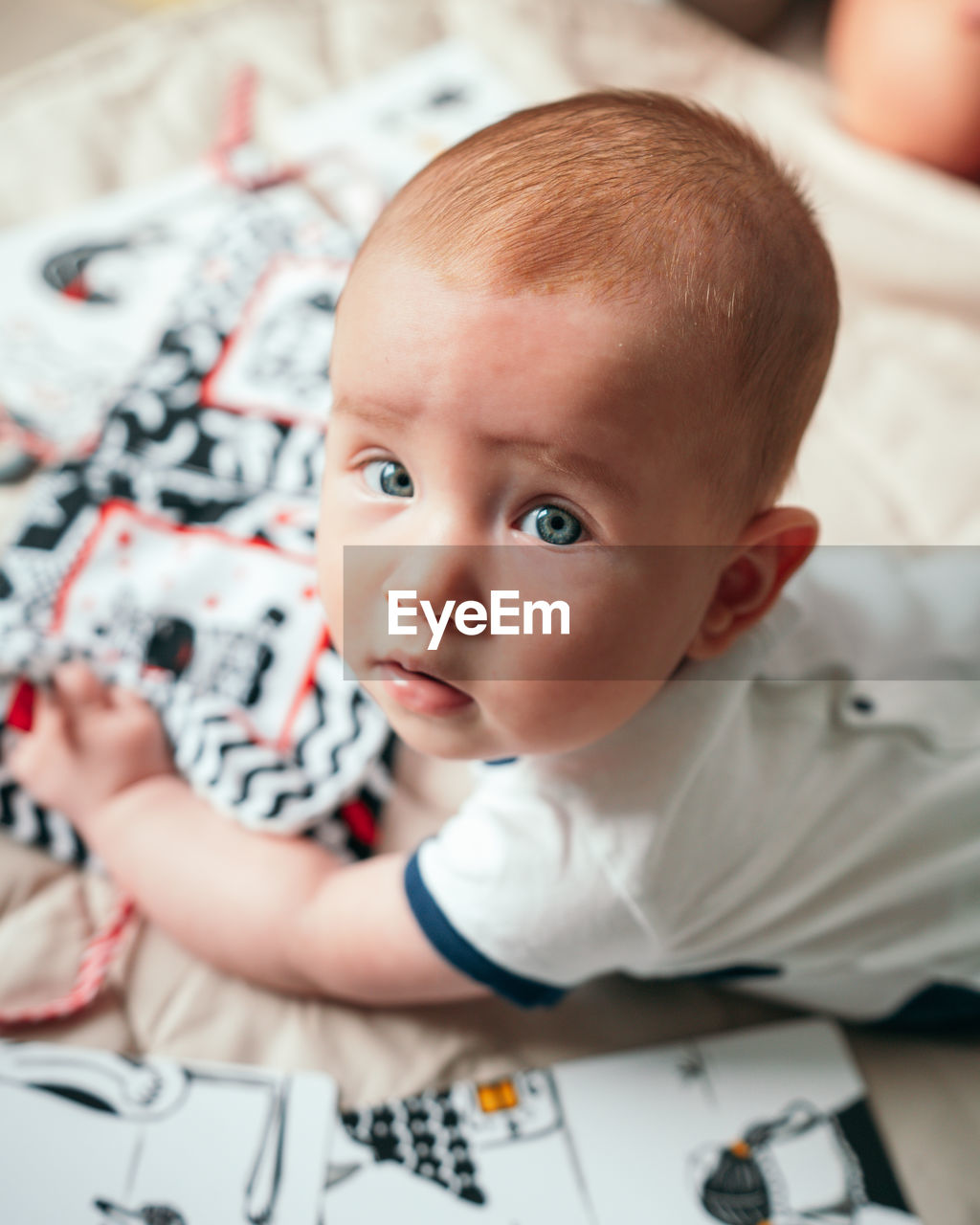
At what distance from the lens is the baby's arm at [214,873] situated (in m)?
0.59

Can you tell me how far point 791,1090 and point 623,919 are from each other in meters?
0.21

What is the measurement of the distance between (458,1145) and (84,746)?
0.35 meters

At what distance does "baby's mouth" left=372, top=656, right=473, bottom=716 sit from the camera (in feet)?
1.58

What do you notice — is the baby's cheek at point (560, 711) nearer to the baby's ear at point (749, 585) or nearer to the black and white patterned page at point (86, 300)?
the baby's ear at point (749, 585)

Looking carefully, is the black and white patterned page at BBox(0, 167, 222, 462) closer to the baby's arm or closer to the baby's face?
the baby's arm

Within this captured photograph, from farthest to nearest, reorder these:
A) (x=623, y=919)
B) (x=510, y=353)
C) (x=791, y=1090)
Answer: (x=791, y=1090) → (x=623, y=919) → (x=510, y=353)

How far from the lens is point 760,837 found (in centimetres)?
57

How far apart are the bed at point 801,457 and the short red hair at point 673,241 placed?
14.3 inches

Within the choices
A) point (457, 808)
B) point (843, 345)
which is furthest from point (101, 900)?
point (843, 345)

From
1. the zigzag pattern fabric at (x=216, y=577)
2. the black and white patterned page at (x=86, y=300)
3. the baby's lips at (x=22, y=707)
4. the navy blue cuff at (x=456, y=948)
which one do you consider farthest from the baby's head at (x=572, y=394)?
the black and white patterned page at (x=86, y=300)

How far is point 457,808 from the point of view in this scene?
2.32ft

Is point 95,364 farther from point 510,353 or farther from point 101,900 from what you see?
point 510,353

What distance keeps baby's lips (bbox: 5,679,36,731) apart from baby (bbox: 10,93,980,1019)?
0.09ft
